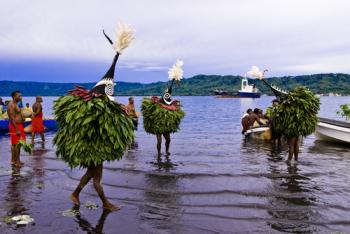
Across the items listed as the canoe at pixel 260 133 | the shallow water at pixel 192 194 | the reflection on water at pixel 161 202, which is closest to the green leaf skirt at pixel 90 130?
the shallow water at pixel 192 194

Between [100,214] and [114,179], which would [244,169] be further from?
[100,214]

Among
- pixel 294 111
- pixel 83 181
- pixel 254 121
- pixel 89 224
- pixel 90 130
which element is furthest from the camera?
pixel 254 121

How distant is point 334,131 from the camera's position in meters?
20.4

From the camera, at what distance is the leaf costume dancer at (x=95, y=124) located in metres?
7.82

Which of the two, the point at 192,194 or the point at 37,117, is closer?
the point at 192,194

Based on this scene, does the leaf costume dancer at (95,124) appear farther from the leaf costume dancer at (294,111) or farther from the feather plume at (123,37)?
the leaf costume dancer at (294,111)

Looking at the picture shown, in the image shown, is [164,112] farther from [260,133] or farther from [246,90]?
[246,90]

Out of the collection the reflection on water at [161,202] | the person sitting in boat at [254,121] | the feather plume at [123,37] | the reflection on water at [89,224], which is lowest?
the reflection on water at [161,202]

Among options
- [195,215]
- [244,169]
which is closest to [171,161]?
[244,169]

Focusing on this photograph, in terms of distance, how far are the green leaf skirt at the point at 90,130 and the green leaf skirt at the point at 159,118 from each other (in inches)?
259

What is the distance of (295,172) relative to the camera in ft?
42.5

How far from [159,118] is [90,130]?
7.11 meters

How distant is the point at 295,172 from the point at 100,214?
733cm

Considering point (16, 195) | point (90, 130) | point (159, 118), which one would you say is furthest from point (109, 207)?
point (159, 118)
